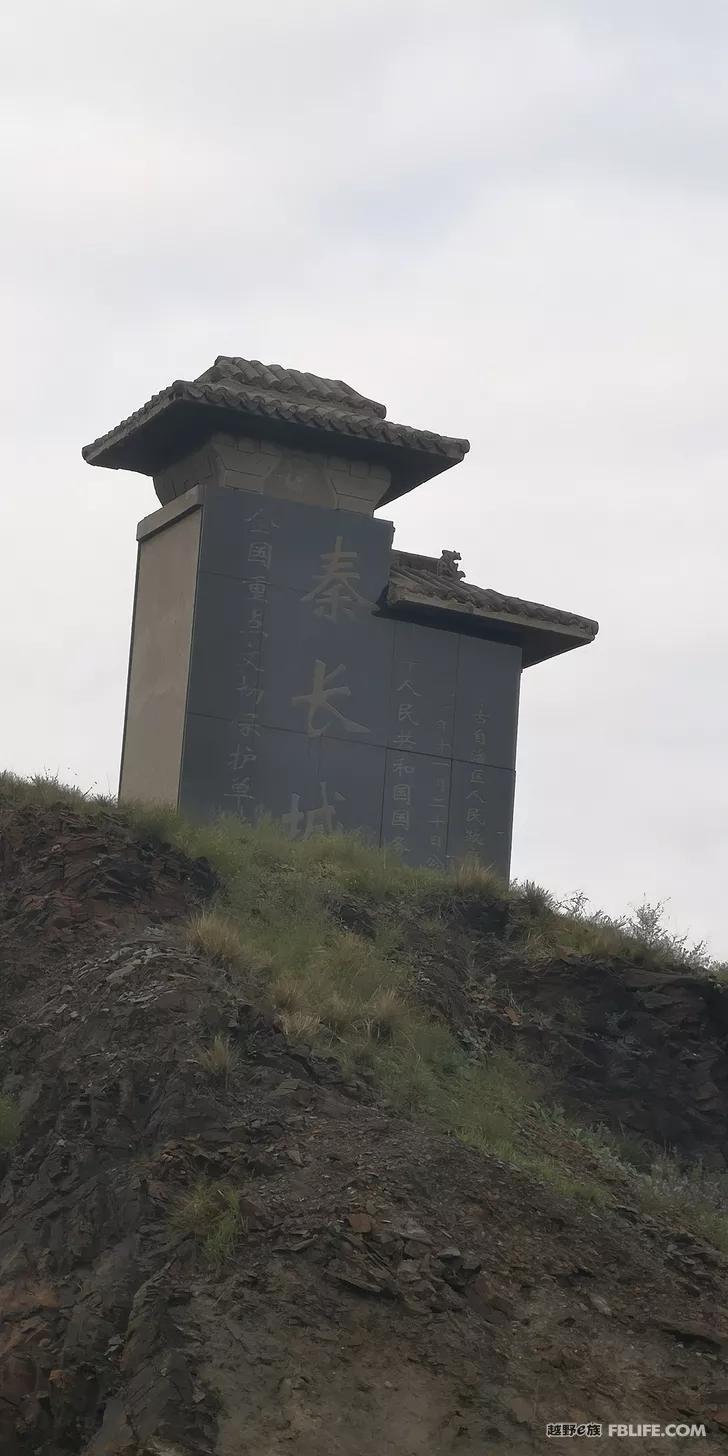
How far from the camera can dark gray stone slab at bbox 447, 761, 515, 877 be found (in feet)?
60.3

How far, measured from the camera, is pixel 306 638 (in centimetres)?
1805

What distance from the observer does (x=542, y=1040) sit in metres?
14.5

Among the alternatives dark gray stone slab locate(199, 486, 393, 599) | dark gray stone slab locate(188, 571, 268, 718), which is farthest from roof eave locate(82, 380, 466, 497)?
dark gray stone slab locate(188, 571, 268, 718)

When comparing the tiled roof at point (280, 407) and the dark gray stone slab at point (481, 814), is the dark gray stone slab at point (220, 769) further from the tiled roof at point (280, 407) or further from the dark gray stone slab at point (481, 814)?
the tiled roof at point (280, 407)

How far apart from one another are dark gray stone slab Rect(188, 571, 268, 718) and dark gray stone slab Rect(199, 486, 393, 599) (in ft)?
0.67

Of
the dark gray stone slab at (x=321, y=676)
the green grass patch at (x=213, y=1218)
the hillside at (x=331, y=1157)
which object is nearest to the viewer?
the hillside at (x=331, y=1157)

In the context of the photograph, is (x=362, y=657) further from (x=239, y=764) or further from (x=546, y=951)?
(x=546, y=951)

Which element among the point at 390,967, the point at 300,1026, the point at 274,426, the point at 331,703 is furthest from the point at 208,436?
the point at 300,1026

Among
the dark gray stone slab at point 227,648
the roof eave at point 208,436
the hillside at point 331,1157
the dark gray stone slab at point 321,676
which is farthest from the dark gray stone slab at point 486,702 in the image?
the hillside at point 331,1157

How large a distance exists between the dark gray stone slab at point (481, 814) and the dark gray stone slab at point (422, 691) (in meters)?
0.39

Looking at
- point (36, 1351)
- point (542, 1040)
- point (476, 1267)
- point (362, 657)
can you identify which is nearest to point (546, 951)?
point (542, 1040)

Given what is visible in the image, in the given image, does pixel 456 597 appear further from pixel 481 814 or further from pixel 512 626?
pixel 481 814

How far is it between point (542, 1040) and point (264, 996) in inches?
115

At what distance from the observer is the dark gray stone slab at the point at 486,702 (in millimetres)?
18641
